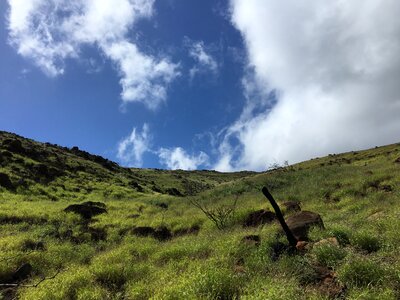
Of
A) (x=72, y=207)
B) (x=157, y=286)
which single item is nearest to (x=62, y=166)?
(x=72, y=207)

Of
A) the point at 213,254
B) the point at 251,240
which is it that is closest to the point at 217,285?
the point at 213,254

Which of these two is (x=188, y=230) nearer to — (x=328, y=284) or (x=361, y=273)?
(x=328, y=284)

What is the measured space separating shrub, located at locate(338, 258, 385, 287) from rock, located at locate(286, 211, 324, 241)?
3.47 meters

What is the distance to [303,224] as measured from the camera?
1277cm

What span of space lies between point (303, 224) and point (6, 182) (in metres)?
30.9

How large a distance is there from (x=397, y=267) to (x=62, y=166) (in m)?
49.1

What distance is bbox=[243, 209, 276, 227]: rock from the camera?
17.2 m

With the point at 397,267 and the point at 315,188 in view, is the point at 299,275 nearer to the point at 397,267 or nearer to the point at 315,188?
the point at 397,267

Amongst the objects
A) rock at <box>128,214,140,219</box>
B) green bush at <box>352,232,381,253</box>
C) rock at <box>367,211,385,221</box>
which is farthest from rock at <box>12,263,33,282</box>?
rock at <box>128,214,140,219</box>

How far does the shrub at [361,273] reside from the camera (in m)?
8.05

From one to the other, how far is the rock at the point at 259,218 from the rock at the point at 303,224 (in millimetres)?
3495

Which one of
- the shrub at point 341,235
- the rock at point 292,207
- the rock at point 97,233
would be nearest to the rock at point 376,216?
the shrub at point 341,235

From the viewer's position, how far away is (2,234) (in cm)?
1856

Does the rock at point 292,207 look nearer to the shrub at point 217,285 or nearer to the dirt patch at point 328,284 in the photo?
the dirt patch at point 328,284
